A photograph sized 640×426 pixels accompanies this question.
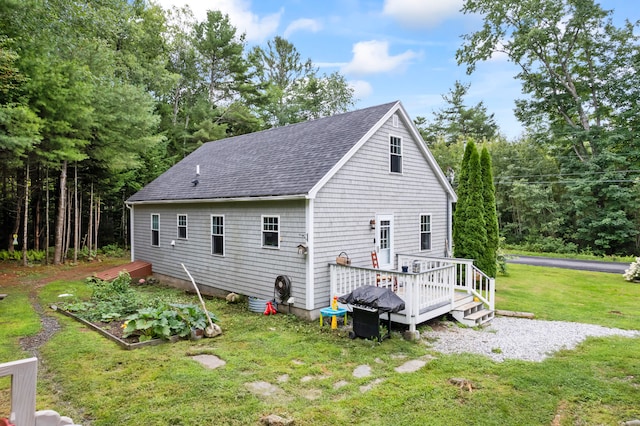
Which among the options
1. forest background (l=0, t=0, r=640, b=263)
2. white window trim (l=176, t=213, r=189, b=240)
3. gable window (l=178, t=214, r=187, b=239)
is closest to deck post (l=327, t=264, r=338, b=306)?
white window trim (l=176, t=213, r=189, b=240)

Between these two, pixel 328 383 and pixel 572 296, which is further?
pixel 572 296

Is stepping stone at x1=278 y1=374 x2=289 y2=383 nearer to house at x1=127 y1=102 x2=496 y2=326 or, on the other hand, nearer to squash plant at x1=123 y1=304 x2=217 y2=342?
squash plant at x1=123 y1=304 x2=217 y2=342

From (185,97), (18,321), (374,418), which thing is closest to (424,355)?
(374,418)

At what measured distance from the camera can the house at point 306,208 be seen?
339 inches

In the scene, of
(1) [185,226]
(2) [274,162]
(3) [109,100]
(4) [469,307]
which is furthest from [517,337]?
(3) [109,100]

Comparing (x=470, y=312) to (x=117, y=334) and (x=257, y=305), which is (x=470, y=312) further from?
(x=117, y=334)

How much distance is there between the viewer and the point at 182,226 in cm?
1245

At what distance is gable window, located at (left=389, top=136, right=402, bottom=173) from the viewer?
1073cm

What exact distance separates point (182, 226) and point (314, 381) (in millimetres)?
8816

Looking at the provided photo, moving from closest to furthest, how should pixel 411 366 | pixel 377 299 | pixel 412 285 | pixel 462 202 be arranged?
pixel 411 366 < pixel 377 299 < pixel 412 285 < pixel 462 202

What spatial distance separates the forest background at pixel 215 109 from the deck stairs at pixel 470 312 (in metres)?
6.46

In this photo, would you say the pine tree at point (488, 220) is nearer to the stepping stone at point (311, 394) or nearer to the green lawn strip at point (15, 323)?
the stepping stone at point (311, 394)

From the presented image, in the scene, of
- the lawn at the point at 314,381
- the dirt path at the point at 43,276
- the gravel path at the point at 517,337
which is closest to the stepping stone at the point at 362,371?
the lawn at the point at 314,381

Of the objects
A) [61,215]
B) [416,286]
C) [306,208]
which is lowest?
[416,286]
